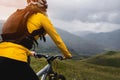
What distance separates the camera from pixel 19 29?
855cm

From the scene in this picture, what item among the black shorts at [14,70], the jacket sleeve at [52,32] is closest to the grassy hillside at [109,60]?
the jacket sleeve at [52,32]

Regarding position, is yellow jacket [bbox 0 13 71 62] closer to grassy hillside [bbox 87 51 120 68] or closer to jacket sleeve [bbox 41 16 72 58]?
jacket sleeve [bbox 41 16 72 58]

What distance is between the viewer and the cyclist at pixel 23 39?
8180mm

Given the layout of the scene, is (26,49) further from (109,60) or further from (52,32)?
(109,60)

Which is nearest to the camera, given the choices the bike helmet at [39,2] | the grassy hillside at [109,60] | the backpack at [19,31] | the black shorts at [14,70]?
the black shorts at [14,70]

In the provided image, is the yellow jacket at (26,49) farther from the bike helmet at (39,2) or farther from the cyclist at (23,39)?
the bike helmet at (39,2)

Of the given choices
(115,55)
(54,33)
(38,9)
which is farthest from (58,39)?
(115,55)

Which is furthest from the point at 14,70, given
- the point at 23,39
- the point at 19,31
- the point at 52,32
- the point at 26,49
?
the point at 52,32

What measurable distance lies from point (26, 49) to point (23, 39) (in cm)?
24

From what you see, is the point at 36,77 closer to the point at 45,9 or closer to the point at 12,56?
the point at 12,56

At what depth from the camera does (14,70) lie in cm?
822

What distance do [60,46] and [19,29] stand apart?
0.99 meters

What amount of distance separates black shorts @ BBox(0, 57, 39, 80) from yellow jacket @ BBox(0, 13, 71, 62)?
107mm

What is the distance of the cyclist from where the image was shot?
818 centimetres
